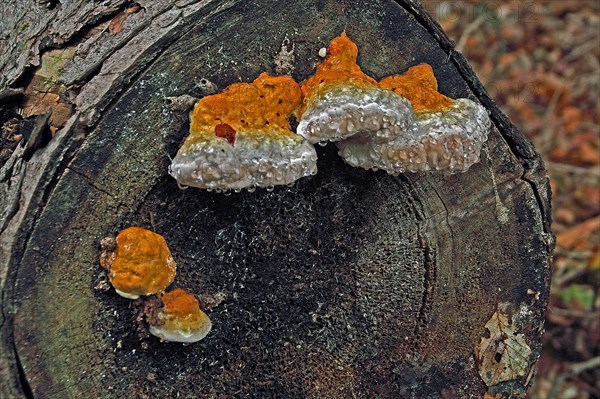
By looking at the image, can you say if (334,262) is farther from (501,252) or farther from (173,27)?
(173,27)

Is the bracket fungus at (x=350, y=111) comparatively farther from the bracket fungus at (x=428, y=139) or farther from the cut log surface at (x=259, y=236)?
the cut log surface at (x=259, y=236)

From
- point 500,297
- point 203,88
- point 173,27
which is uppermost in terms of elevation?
point 173,27

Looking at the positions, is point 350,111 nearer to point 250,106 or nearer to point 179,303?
point 250,106

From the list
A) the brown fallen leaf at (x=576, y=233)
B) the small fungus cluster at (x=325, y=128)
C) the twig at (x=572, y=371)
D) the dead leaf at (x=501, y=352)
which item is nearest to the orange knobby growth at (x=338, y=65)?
the small fungus cluster at (x=325, y=128)

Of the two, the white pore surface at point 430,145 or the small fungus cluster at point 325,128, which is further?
the white pore surface at point 430,145

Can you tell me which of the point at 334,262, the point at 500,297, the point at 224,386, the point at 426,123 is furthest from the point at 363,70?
the point at 224,386

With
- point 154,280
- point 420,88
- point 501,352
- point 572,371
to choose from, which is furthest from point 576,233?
point 154,280

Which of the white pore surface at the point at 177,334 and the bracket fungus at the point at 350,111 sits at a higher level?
the bracket fungus at the point at 350,111

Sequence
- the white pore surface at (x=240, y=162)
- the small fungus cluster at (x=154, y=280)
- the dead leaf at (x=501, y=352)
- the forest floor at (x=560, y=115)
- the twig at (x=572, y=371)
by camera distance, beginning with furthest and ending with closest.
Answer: the forest floor at (x=560, y=115)
the twig at (x=572, y=371)
the dead leaf at (x=501, y=352)
the small fungus cluster at (x=154, y=280)
the white pore surface at (x=240, y=162)
